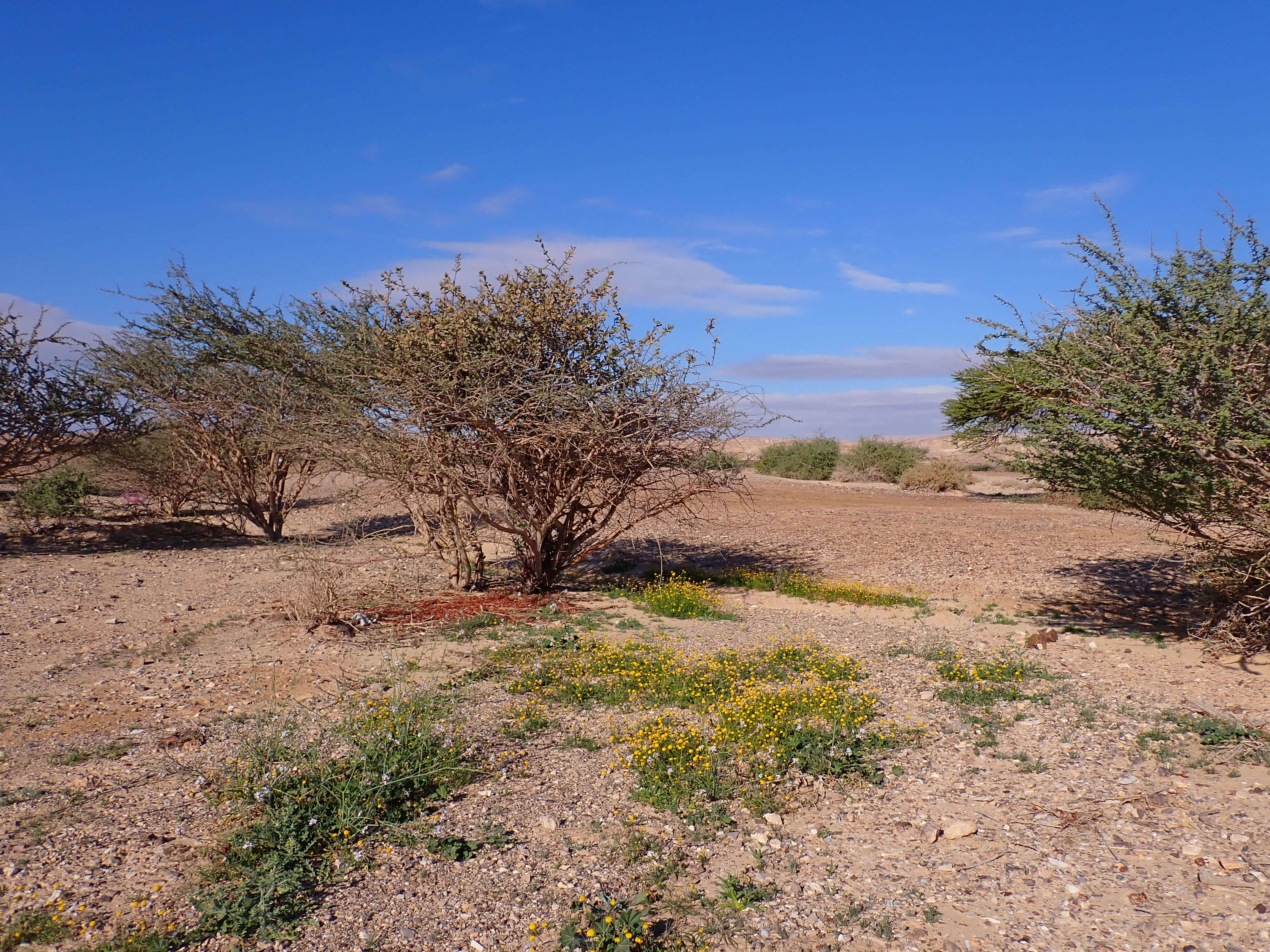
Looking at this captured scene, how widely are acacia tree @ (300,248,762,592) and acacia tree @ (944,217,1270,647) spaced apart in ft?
10.3

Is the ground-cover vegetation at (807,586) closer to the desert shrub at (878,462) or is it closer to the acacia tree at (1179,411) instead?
the acacia tree at (1179,411)

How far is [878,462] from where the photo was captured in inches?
1220

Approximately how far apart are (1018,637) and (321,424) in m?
7.41

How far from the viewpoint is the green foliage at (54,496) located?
13539 millimetres

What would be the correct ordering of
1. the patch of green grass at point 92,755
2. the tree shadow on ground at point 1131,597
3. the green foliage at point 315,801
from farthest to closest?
the tree shadow on ground at point 1131,597 → the patch of green grass at point 92,755 → the green foliage at point 315,801

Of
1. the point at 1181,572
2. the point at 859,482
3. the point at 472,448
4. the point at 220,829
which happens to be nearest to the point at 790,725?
the point at 220,829

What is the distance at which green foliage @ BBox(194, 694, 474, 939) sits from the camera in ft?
10.7

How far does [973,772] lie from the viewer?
15.4 feet

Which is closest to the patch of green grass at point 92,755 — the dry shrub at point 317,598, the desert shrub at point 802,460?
the dry shrub at point 317,598

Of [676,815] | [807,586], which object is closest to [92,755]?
[676,815]

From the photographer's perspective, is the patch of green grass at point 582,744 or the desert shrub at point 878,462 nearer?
the patch of green grass at point 582,744

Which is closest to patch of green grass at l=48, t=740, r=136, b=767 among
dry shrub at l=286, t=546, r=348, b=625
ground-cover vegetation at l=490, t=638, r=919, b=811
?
ground-cover vegetation at l=490, t=638, r=919, b=811

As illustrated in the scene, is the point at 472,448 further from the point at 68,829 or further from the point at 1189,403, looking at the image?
the point at 1189,403

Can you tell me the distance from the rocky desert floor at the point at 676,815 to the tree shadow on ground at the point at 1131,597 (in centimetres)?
11
